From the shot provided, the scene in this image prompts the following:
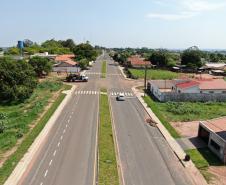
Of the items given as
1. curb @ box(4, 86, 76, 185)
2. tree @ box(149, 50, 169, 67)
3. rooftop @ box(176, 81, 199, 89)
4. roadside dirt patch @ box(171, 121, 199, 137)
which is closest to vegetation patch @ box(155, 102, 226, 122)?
roadside dirt patch @ box(171, 121, 199, 137)

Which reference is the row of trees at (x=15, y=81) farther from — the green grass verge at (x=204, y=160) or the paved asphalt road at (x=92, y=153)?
the green grass verge at (x=204, y=160)

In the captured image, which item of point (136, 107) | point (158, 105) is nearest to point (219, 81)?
point (158, 105)

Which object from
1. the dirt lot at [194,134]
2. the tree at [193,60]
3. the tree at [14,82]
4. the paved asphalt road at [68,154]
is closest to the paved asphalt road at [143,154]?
the dirt lot at [194,134]

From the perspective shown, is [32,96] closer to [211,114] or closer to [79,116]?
[79,116]

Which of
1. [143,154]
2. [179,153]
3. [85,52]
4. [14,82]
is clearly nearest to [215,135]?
[179,153]

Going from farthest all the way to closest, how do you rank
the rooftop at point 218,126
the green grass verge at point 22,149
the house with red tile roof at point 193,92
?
the house with red tile roof at point 193,92 → the rooftop at point 218,126 → the green grass verge at point 22,149

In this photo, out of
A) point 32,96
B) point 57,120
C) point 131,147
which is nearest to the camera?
point 131,147
